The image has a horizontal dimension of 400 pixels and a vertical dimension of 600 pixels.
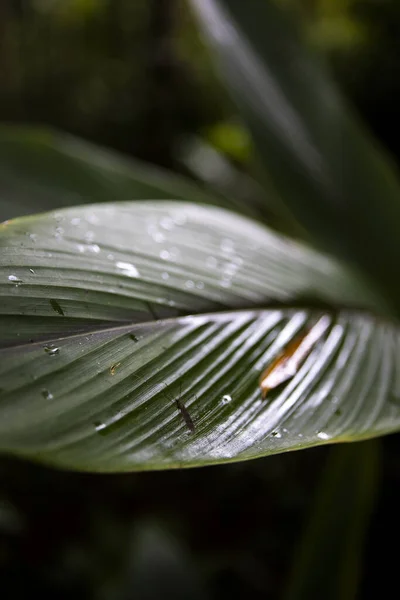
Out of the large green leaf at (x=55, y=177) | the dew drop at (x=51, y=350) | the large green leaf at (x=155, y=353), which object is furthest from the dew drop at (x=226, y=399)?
the large green leaf at (x=55, y=177)

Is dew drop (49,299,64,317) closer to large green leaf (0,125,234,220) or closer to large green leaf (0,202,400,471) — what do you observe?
large green leaf (0,202,400,471)

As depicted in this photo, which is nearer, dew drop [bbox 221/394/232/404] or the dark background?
dew drop [bbox 221/394/232/404]

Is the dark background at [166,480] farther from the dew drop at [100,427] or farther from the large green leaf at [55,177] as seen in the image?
the dew drop at [100,427]

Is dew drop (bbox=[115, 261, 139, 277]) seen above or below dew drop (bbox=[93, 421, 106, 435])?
above

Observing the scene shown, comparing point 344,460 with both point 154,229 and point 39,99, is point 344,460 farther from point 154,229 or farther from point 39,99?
point 39,99


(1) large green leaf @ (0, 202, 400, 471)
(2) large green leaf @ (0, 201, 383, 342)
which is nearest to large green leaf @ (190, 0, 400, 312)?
(2) large green leaf @ (0, 201, 383, 342)

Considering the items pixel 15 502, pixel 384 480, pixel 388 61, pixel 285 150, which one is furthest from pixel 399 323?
pixel 388 61
